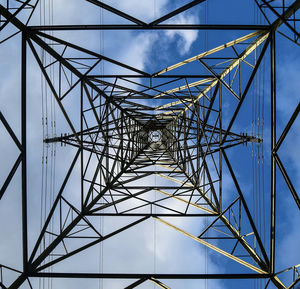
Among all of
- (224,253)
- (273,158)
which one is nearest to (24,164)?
(224,253)

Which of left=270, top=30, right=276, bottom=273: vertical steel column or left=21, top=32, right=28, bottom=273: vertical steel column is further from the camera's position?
left=270, top=30, right=276, bottom=273: vertical steel column

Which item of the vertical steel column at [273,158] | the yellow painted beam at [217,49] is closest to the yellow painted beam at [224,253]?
the vertical steel column at [273,158]

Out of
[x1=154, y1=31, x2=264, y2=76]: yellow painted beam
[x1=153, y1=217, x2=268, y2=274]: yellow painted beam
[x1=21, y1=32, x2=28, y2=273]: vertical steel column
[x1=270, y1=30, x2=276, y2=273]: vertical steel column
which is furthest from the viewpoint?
[x1=154, y1=31, x2=264, y2=76]: yellow painted beam

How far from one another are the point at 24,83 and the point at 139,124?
748 inches

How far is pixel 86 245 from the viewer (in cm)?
994

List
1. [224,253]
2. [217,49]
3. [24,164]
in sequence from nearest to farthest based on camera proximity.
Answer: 1. [24,164]
2. [224,253]
3. [217,49]

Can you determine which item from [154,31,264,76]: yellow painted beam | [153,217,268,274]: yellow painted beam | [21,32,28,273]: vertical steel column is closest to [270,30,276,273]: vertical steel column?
[153,217,268,274]: yellow painted beam

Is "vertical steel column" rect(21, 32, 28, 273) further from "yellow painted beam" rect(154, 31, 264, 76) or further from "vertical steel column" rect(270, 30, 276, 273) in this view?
"vertical steel column" rect(270, 30, 276, 273)

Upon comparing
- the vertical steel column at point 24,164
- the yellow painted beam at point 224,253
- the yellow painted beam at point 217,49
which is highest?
the yellow painted beam at point 217,49

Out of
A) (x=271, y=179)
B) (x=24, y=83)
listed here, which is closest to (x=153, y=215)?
(x=271, y=179)

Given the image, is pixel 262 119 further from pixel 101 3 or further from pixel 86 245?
pixel 86 245

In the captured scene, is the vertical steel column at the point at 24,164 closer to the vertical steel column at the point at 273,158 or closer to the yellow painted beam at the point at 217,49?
the yellow painted beam at the point at 217,49

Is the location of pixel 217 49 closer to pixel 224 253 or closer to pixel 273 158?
pixel 273 158

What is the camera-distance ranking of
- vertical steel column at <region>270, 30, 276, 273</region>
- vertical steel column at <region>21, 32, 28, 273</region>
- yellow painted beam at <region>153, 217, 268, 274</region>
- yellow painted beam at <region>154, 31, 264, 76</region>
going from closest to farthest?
vertical steel column at <region>21, 32, 28, 273</region>
vertical steel column at <region>270, 30, 276, 273</region>
yellow painted beam at <region>153, 217, 268, 274</region>
yellow painted beam at <region>154, 31, 264, 76</region>
